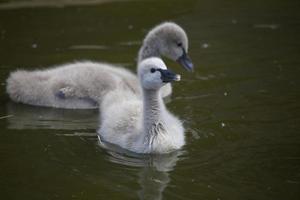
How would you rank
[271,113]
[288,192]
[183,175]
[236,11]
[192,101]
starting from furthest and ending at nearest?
[236,11]
[192,101]
[271,113]
[183,175]
[288,192]

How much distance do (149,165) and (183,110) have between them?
149 cm

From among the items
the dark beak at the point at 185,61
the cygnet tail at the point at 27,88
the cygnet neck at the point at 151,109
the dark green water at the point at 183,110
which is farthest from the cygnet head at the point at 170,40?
the cygnet neck at the point at 151,109

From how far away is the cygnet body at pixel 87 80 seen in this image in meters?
8.20

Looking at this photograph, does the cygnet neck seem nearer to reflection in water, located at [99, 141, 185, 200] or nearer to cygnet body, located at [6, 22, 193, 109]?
reflection in water, located at [99, 141, 185, 200]

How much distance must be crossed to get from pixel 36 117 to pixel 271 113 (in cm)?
245

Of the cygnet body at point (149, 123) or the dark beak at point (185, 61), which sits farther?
the dark beak at point (185, 61)

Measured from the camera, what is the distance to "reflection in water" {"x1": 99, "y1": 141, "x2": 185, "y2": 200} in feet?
19.8

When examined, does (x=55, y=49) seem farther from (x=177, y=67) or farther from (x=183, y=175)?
(x=183, y=175)

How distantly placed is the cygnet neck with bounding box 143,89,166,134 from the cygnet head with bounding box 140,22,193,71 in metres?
1.43

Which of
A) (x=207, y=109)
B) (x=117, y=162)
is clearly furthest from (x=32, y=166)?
(x=207, y=109)

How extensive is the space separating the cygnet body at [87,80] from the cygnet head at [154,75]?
1.33 meters

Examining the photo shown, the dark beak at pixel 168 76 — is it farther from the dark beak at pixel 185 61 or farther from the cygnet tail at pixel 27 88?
the cygnet tail at pixel 27 88

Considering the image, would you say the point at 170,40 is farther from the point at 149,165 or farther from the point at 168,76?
the point at 149,165

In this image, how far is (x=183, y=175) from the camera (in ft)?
20.5
